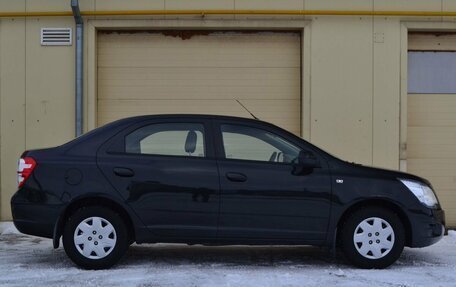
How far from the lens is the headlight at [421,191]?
6.66 m

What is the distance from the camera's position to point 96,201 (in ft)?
21.2

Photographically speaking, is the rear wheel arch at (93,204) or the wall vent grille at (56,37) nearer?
the rear wheel arch at (93,204)

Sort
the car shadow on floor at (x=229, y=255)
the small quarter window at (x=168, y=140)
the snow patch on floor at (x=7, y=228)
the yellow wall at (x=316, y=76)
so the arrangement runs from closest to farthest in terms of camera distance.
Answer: the small quarter window at (x=168, y=140) < the car shadow on floor at (x=229, y=255) < the snow patch on floor at (x=7, y=228) < the yellow wall at (x=316, y=76)

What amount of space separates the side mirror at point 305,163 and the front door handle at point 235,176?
530mm

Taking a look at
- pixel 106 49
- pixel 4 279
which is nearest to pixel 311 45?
pixel 106 49

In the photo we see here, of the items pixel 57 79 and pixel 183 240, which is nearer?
pixel 183 240

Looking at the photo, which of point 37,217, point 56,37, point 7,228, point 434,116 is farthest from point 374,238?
point 56,37

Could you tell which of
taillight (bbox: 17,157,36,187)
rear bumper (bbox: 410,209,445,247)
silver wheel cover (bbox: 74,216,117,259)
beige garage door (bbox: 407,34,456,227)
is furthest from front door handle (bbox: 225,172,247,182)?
beige garage door (bbox: 407,34,456,227)

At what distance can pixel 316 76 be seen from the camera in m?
10.0

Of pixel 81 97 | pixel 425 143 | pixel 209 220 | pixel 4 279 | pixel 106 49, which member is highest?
pixel 106 49

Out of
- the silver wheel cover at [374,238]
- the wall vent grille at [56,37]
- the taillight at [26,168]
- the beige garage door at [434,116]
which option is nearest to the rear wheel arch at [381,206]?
the silver wheel cover at [374,238]

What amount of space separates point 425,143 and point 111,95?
5089 millimetres

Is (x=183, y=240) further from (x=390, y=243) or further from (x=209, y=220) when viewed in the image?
(x=390, y=243)

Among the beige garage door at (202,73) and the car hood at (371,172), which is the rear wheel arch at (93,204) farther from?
the beige garage door at (202,73)
